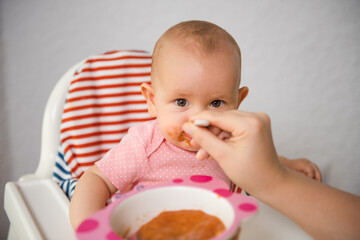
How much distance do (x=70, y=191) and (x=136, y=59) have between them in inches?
20.0

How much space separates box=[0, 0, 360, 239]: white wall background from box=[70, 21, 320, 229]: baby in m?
0.84

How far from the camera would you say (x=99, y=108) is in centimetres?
102

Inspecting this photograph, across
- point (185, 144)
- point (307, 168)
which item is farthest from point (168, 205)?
point (307, 168)

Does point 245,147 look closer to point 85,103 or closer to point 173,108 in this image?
point 173,108

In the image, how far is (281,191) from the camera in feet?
1.74

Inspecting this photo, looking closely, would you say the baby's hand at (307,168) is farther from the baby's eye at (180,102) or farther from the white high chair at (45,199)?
the white high chair at (45,199)

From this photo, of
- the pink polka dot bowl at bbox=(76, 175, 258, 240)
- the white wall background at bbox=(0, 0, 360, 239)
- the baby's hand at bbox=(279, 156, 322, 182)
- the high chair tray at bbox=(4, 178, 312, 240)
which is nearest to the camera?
the pink polka dot bowl at bbox=(76, 175, 258, 240)

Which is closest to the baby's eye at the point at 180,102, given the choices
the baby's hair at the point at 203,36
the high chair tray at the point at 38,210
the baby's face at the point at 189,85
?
the baby's face at the point at 189,85

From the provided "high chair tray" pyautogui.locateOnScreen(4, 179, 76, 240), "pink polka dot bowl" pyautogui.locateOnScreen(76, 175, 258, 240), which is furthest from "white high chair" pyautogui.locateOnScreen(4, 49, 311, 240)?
"pink polka dot bowl" pyautogui.locateOnScreen(76, 175, 258, 240)

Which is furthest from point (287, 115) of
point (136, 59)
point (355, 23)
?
point (136, 59)

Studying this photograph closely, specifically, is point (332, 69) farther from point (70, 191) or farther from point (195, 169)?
point (70, 191)

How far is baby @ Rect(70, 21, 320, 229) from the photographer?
68 cm

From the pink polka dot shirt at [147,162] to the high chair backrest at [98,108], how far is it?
0.23 metres

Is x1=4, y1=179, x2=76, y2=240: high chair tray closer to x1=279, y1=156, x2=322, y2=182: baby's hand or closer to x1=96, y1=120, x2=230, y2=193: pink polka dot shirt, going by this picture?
x1=96, y1=120, x2=230, y2=193: pink polka dot shirt
